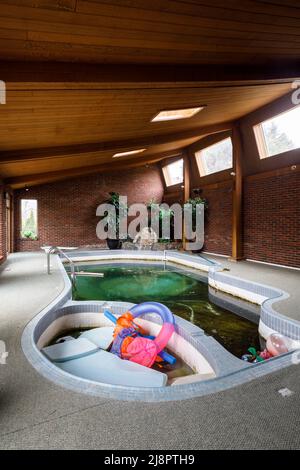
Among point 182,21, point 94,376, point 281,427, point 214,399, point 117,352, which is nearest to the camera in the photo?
point 281,427

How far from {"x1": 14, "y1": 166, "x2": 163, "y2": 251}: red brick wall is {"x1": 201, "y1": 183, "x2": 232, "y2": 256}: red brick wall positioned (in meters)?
4.15

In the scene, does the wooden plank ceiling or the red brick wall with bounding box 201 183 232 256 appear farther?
the red brick wall with bounding box 201 183 232 256

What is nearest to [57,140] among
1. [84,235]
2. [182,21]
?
[182,21]

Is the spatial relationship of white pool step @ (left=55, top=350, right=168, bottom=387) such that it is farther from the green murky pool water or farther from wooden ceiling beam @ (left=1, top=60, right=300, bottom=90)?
wooden ceiling beam @ (left=1, top=60, right=300, bottom=90)

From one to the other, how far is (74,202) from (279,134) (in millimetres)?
8484

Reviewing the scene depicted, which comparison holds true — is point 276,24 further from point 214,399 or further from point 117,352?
point 117,352

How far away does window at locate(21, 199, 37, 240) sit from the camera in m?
11.6

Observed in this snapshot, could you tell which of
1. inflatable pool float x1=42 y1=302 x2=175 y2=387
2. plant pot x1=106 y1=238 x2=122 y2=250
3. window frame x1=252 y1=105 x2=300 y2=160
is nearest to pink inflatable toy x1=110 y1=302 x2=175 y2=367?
inflatable pool float x1=42 y1=302 x2=175 y2=387

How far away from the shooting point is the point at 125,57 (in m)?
2.87

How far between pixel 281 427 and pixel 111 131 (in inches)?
208

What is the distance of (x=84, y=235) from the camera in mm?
12672

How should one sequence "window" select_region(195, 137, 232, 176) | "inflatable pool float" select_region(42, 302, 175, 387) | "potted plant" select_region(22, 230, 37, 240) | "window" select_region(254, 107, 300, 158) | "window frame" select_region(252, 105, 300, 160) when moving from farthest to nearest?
1. "potted plant" select_region(22, 230, 37, 240)
2. "window" select_region(195, 137, 232, 176)
3. "window frame" select_region(252, 105, 300, 160)
4. "window" select_region(254, 107, 300, 158)
5. "inflatable pool float" select_region(42, 302, 175, 387)

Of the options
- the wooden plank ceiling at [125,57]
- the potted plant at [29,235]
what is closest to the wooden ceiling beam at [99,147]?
the wooden plank ceiling at [125,57]

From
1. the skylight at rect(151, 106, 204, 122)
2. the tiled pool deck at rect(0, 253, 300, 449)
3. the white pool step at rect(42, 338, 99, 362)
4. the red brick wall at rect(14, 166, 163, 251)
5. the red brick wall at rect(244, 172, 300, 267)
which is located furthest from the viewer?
the red brick wall at rect(14, 166, 163, 251)
